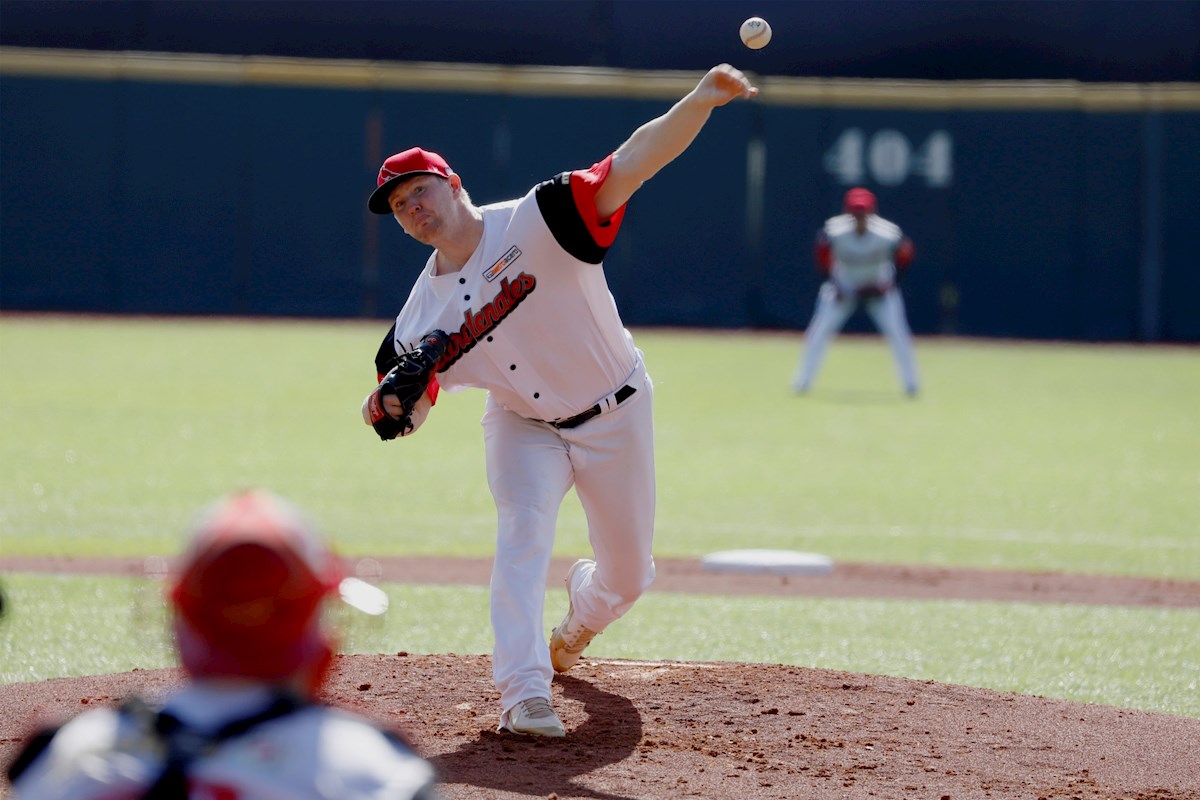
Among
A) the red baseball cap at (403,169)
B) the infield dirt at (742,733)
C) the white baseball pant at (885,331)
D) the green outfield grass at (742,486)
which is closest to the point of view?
the infield dirt at (742,733)

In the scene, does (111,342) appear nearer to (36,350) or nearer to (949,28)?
(36,350)

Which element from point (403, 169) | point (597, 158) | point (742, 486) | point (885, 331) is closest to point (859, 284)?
point (885, 331)

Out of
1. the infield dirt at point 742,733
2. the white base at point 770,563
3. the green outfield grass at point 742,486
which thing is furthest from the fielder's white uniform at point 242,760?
the white base at point 770,563

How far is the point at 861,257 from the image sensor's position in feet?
61.1

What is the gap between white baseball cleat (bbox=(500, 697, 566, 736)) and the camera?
16.0ft

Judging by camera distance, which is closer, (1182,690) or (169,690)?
(169,690)

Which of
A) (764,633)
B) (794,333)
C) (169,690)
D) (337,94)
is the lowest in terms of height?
(794,333)

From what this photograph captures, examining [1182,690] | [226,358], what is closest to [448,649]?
[1182,690]

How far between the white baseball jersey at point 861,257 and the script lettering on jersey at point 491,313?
1398 centimetres

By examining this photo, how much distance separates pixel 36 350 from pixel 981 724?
17.4 metres

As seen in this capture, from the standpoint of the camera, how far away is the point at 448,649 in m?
6.82

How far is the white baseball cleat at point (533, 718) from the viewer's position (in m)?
4.86

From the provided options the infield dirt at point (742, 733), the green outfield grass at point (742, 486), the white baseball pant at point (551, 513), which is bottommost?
the green outfield grass at point (742, 486)

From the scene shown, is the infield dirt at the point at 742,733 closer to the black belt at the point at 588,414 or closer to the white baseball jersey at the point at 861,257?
the black belt at the point at 588,414
